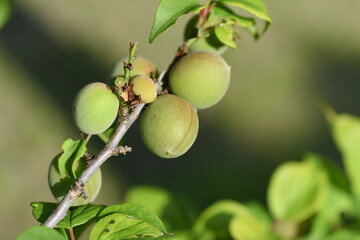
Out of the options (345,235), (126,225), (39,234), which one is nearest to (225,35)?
(126,225)

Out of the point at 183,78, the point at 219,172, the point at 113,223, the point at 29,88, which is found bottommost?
the point at 219,172

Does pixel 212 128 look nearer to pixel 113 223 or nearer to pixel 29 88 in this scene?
pixel 29 88

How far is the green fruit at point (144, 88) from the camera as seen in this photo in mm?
881

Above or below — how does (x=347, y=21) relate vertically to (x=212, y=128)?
above

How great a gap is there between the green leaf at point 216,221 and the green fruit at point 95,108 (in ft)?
1.93

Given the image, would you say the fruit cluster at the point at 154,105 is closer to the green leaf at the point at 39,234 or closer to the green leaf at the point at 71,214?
the green leaf at the point at 71,214

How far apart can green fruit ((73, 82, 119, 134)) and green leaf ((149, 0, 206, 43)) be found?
0.11 meters

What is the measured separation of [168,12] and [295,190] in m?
0.71

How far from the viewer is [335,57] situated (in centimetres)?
336

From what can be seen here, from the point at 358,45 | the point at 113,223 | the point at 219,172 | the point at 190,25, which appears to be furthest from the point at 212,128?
the point at 113,223

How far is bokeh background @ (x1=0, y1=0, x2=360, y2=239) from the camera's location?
9.37 ft

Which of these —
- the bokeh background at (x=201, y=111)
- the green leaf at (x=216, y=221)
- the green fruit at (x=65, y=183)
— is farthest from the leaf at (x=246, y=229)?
the bokeh background at (x=201, y=111)

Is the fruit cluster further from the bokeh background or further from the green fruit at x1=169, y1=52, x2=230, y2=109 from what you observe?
the bokeh background

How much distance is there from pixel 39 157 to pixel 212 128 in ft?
3.13
